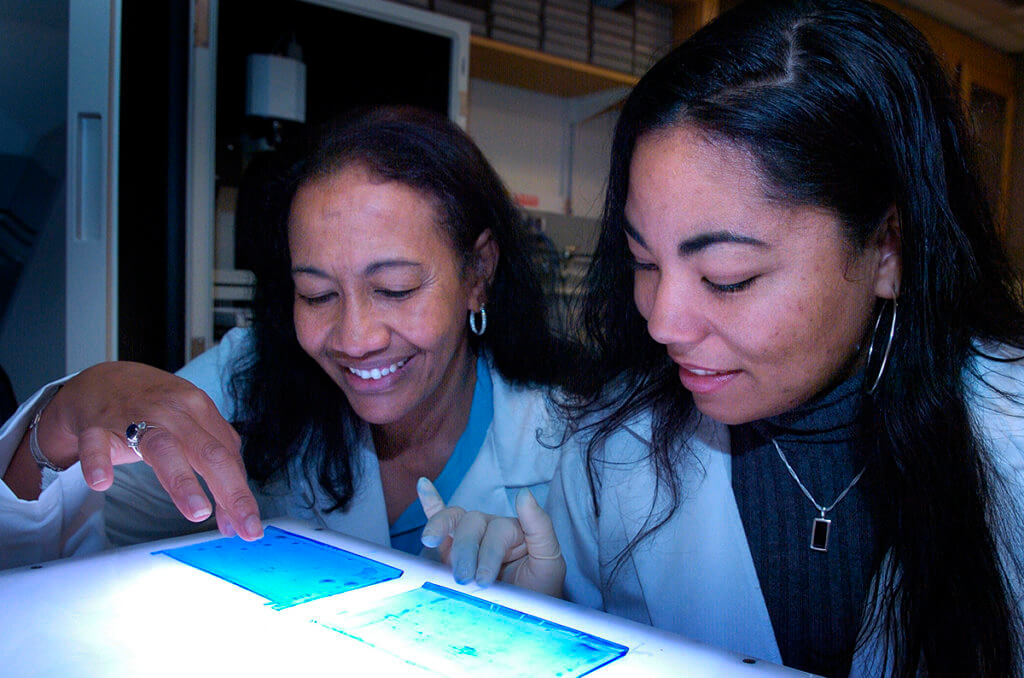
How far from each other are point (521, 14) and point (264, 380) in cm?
147

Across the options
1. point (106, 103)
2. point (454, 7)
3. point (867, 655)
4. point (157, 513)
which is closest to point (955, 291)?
point (867, 655)

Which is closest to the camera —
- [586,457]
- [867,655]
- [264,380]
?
[867,655]

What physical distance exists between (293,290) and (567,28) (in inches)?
57.3

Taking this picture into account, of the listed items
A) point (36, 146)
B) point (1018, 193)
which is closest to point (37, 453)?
point (36, 146)

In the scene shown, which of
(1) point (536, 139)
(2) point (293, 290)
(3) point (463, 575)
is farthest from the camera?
(1) point (536, 139)

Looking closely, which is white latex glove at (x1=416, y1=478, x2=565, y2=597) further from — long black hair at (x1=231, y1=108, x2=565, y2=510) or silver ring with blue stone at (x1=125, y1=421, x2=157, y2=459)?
long black hair at (x1=231, y1=108, x2=565, y2=510)

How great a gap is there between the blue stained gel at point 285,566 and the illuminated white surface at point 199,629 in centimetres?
A: 1

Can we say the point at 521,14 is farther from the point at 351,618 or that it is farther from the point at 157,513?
the point at 351,618

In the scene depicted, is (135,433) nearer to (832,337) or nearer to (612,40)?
(832,337)

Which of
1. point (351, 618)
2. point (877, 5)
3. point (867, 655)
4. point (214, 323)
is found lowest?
point (867, 655)

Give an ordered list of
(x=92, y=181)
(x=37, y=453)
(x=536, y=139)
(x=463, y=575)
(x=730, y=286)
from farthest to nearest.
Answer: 1. (x=536, y=139)
2. (x=92, y=181)
3. (x=37, y=453)
4. (x=730, y=286)
5. (x=463, y=575)

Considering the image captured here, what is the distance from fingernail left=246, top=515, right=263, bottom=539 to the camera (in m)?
0.67

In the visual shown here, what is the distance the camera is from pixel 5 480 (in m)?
0.84

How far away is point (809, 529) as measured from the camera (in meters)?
0.89
